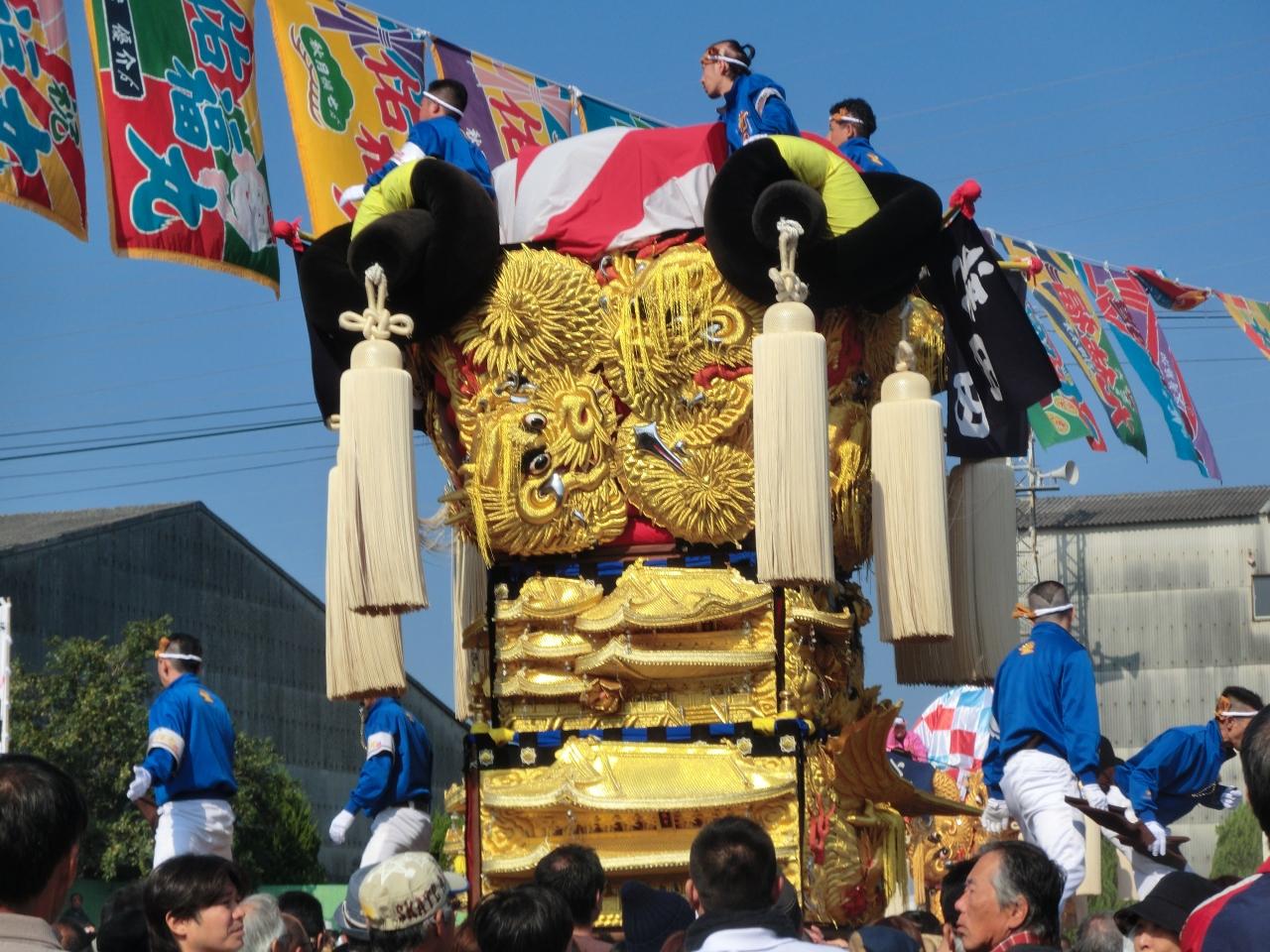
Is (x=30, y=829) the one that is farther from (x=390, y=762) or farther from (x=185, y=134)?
(x=185, y=134)

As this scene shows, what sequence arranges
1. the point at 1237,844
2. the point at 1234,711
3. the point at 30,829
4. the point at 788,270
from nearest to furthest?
1. the point at 30,829
2. the point at 788,270
3. the point at 1234,711
4. the point at 1237,844

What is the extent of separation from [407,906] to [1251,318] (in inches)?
451

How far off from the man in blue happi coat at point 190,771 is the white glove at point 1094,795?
3718mm

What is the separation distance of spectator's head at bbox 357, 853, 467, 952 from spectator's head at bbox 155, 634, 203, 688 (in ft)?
15.6

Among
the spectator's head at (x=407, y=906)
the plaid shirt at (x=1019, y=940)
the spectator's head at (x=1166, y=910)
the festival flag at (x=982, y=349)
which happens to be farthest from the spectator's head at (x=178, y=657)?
the spectator's head at (x=1166, y=910)

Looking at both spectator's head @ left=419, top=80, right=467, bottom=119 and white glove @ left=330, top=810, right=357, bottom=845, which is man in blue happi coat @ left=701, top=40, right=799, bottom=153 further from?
white glove @ left=330, top=810, right=357, bottom=845

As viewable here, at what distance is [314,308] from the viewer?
911 cm

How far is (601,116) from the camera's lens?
42.9 ft

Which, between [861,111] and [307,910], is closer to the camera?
[307,910]

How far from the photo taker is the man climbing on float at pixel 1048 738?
7.91 m

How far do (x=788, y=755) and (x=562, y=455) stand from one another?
1.59 meters

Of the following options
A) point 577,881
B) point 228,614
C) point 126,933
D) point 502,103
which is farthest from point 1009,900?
point 228,614

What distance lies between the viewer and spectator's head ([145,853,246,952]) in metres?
4.78

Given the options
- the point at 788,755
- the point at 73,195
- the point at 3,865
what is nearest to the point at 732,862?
the point at 3,865
